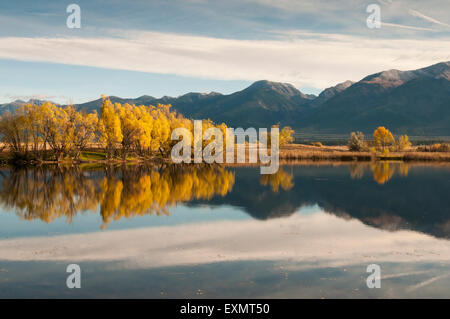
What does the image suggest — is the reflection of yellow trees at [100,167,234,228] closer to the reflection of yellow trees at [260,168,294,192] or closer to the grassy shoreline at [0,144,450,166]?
the reflection of yellow trees at [260,168,294,192]

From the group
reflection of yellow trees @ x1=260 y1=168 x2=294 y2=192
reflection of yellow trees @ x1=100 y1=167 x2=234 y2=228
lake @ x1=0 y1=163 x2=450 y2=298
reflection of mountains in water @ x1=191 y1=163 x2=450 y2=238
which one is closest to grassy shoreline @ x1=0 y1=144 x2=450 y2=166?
reflection of yellow trees @ x1=260 y1=168 x2=294 y2=192

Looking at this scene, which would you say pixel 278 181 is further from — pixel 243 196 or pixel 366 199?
pixel 366 199

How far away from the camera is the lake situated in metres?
15.3

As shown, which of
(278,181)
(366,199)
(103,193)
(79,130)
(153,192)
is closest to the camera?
(366,199)

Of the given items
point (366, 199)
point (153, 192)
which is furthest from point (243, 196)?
point (366, 199)

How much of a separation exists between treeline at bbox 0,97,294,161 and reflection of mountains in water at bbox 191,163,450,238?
3641cm

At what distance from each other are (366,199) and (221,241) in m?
20.3

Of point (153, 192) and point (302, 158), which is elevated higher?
point (302, 158)

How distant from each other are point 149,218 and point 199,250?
8.78m

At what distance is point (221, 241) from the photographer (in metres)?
22.1

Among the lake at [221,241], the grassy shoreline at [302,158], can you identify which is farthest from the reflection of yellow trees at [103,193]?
the grassy shoreline at [302,158]

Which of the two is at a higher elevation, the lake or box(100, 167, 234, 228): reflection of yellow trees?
box(100, 167, 234, 228): reflection of yellow trees

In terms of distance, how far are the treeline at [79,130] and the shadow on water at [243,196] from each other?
22.1 meters
